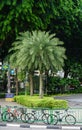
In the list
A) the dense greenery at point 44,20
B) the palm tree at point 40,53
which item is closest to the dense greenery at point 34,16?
the dense greenery at point 44,20

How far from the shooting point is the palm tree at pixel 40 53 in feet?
94.7

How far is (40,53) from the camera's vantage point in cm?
2886

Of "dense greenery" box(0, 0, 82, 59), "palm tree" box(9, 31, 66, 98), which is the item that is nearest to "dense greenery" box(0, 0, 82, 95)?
"dense greenery" box(0, 0, 82, 59)

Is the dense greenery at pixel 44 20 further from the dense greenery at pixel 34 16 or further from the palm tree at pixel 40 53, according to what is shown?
the palm tree at pixel 40 53

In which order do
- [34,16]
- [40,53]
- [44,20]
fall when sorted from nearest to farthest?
[40,53] < [34,16] < [44,20]

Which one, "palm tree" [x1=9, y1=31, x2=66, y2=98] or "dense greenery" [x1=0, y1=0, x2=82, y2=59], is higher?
"dense greenery" [x1=0, y1=0, x2=82, y2=59]

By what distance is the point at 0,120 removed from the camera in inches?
820

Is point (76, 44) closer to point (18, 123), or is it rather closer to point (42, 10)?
point (42, 10)

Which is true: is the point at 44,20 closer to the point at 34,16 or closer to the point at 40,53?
the point at 34,16

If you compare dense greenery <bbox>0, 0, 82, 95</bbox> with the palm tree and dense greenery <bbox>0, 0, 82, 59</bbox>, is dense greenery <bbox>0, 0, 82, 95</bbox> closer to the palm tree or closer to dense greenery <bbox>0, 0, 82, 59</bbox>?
dense greenery <bbox>0, 0, 82, 59</bbox>

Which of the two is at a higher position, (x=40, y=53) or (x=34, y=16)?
(x=34, y=16)

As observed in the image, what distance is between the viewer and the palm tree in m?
Result: 28.9

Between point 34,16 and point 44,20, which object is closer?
point 34,16

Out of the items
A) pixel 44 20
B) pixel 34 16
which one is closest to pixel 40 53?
pixel 34 16
